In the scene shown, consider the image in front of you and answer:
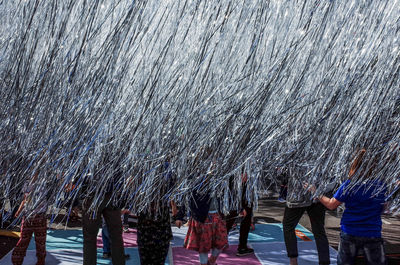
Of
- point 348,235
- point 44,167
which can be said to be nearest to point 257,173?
point 44,167

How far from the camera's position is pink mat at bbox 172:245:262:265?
302cm

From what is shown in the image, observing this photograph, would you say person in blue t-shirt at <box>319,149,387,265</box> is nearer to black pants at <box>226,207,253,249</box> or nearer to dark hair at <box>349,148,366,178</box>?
dark hair at <box>349,148,366,178</box>

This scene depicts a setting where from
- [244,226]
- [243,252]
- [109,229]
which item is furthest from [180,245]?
[109,229]

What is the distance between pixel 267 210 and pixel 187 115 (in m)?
4.33

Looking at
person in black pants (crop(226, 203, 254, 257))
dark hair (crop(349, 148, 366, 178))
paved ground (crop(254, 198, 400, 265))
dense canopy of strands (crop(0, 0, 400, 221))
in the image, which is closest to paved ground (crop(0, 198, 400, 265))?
paved ground (crop(254, 198, 400, 265))

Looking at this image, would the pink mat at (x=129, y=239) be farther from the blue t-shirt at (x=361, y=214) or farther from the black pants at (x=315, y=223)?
the blue t-shirt at (x=361, y=214)

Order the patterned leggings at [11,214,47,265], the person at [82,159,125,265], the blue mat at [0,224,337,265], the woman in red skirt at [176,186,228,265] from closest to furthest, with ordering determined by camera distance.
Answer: the person at [82,159,125,265] < the woman in red skirt at [176,186,228,265] < the patterned leggings at [11,214,47,265] < the blue mat at [0,224,337,265]

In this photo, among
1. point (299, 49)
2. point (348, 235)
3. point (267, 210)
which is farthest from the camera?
point (267, 210)

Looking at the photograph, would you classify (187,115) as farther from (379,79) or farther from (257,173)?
(379,79)

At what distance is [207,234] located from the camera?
93.3 inches

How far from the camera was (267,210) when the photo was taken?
196 inches

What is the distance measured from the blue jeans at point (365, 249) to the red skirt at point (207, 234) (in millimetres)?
903

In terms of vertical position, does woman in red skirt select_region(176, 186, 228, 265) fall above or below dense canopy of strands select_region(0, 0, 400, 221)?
below

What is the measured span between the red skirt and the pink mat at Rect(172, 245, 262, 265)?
2.16ft
